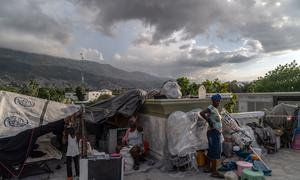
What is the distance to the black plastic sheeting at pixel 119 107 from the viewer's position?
6.36 meters

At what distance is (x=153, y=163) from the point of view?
572cm

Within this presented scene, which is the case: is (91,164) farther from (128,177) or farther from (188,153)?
(188,153)

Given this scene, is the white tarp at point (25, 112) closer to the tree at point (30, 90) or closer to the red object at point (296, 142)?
the red object at point (296, 142)

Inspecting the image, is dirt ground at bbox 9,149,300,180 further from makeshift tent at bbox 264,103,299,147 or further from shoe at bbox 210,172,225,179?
makeshift tent at bbox 264,103,299,147

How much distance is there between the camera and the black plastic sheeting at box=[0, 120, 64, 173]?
453 cm

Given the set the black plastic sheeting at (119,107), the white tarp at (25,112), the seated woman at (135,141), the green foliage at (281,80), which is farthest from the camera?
the green foliage at (281,80)

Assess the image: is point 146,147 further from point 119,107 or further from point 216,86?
point 216,86

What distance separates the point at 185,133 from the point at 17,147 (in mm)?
3723

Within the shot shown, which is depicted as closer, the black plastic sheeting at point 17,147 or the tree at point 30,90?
the black plastic sheeting at point 17,147

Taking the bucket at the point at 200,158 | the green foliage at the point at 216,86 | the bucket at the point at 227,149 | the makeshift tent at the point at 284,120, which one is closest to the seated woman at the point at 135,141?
the bucket at the point at 200,158

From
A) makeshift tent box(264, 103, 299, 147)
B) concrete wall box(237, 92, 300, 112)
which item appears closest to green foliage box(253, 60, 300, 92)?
concrete wall box(237, 92, 300, 112)

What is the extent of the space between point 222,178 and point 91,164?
2828mm

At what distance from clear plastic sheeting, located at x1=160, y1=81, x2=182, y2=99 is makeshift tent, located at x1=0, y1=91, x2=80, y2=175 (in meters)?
2.48

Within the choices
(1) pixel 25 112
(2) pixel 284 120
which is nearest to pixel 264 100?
(2) pixel 284 120
